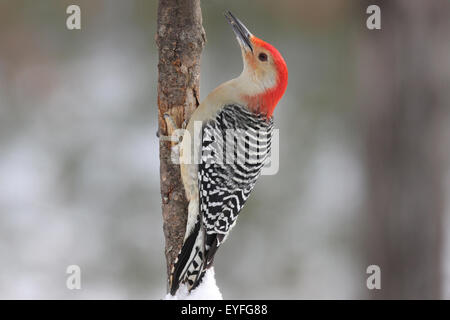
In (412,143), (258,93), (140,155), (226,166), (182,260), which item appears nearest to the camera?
(182,260)

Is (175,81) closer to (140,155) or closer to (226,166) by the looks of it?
(226,166)

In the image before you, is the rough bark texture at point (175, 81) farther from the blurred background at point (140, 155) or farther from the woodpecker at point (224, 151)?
the blurred background at point (140, 155)

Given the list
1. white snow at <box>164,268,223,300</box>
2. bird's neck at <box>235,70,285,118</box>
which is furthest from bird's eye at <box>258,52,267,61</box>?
white snow at <box>164,268,223,300</box>

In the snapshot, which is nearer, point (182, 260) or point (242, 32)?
point (182, 260)

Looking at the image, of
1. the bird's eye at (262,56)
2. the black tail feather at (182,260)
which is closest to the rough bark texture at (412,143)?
the bird's eye at (262,56)

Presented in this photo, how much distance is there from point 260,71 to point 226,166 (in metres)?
0.53

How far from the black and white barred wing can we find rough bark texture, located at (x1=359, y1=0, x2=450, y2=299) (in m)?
1.48

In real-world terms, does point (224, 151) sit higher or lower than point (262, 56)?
lower

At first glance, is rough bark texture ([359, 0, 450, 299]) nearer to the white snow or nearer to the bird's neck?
the bird's neck

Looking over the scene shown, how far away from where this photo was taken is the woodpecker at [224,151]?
2.44m

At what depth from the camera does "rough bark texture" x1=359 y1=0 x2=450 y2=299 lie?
353cm

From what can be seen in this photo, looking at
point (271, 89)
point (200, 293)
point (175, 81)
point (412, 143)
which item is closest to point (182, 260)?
point (200, 293)

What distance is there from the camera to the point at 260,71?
2570mm

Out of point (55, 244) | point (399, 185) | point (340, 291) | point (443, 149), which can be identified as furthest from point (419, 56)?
point (55, 244)
